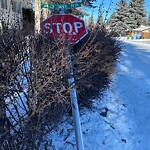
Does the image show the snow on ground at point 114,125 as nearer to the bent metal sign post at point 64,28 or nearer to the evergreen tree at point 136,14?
the bent metal sign post at point 64,28

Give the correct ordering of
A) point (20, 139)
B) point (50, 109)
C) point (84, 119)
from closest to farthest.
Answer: point (20, 139), point (50, 109), point (84, 119)

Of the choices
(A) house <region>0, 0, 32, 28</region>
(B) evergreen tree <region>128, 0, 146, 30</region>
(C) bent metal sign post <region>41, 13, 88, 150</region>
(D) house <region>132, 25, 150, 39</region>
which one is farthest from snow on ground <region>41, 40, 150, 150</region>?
(D) house <region>132, 25, 150, 39</region>

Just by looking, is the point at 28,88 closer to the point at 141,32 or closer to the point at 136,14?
the point at 136,14

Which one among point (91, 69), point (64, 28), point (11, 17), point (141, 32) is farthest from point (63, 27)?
point (141, 32)

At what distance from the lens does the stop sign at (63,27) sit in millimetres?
3145

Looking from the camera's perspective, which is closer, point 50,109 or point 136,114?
point 50,109

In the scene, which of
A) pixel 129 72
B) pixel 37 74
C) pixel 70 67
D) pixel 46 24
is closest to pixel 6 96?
pixel 37 74

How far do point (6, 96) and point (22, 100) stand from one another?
48cm

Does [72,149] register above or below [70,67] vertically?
below

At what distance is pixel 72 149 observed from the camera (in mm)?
3482

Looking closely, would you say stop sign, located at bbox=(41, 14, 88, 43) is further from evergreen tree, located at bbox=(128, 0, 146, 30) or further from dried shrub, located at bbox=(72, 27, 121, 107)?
evergreen tree, located at bbox=(128, 0, 146, 30)

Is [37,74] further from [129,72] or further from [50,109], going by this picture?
[129,72]

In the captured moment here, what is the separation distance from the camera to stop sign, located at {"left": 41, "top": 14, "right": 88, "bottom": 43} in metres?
3.14

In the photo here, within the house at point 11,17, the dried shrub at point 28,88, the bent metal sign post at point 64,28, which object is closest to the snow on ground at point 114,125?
the dried shrub at point 28,88
